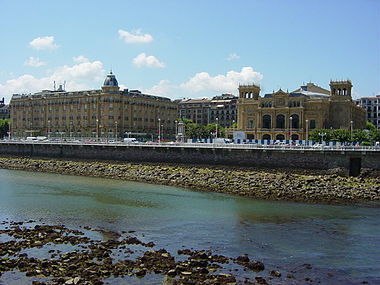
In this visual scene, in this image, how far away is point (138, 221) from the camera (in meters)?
39.8

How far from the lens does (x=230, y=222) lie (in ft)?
129

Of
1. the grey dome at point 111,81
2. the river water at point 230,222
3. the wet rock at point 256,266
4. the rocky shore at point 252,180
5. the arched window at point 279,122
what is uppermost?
the grey dome at point 111,81

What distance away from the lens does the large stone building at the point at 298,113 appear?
411ft

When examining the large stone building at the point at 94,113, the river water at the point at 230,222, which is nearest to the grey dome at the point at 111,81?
the large stone building at the point at 94,113

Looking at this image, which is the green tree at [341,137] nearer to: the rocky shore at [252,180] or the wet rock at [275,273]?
the rocky shore at [252,180]

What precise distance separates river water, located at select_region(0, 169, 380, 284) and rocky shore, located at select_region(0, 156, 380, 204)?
132 inches

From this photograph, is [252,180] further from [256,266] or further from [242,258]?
[256,266]

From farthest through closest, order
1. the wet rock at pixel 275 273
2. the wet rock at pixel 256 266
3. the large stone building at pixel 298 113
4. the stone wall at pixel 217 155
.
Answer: the large stone building at pixel 298 113 < the stone wall at pixel 217 155 < the wet rock at pixel 256 266 < the wet rock at pixel 275 273

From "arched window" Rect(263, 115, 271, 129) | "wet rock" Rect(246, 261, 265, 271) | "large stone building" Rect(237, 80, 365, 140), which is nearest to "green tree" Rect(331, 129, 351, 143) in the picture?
"large stone building" Rect(237, 80, 365, 140)

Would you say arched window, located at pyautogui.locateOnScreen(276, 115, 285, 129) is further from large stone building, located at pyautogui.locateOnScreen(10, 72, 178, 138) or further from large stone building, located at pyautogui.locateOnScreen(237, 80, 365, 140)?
large stone building, located at pyautogui.locateOnScreen(10, 72, 178, 138)

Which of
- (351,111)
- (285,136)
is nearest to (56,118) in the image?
(285,136)

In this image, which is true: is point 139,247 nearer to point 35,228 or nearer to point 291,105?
point 35,228

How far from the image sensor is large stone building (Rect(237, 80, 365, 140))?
12525 centimetres

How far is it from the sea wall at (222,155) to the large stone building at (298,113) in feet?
169
